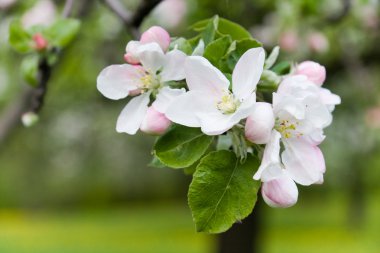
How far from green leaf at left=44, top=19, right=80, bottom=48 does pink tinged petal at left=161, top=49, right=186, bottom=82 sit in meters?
0.61

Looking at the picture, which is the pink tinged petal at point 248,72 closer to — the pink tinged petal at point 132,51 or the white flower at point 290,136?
the white flower at point 290,136

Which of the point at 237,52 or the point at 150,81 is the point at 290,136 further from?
the point at 150,81

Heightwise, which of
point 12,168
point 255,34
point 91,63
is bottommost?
point 12,168

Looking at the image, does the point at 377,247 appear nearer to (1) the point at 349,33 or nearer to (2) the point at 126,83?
(1) the point at 349,33

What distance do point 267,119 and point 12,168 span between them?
68.2 feet

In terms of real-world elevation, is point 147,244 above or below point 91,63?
below

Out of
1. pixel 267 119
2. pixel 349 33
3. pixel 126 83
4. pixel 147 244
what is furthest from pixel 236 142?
pixel 147 244

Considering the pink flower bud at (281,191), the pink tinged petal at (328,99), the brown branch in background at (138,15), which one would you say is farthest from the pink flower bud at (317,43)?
the pink flower bud at (281,191)

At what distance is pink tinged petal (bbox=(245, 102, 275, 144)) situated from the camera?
106 cm

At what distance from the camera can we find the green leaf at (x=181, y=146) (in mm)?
1187

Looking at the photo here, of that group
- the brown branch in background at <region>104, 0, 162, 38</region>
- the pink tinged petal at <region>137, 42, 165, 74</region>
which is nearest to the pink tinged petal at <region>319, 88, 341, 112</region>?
the pink tinged petal at <region>137, 42, 165, 74</region>

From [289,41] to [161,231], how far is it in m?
14.2

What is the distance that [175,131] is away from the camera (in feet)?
4.06

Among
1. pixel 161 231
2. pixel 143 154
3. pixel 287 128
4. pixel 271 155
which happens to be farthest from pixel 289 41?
pixel 143 154
